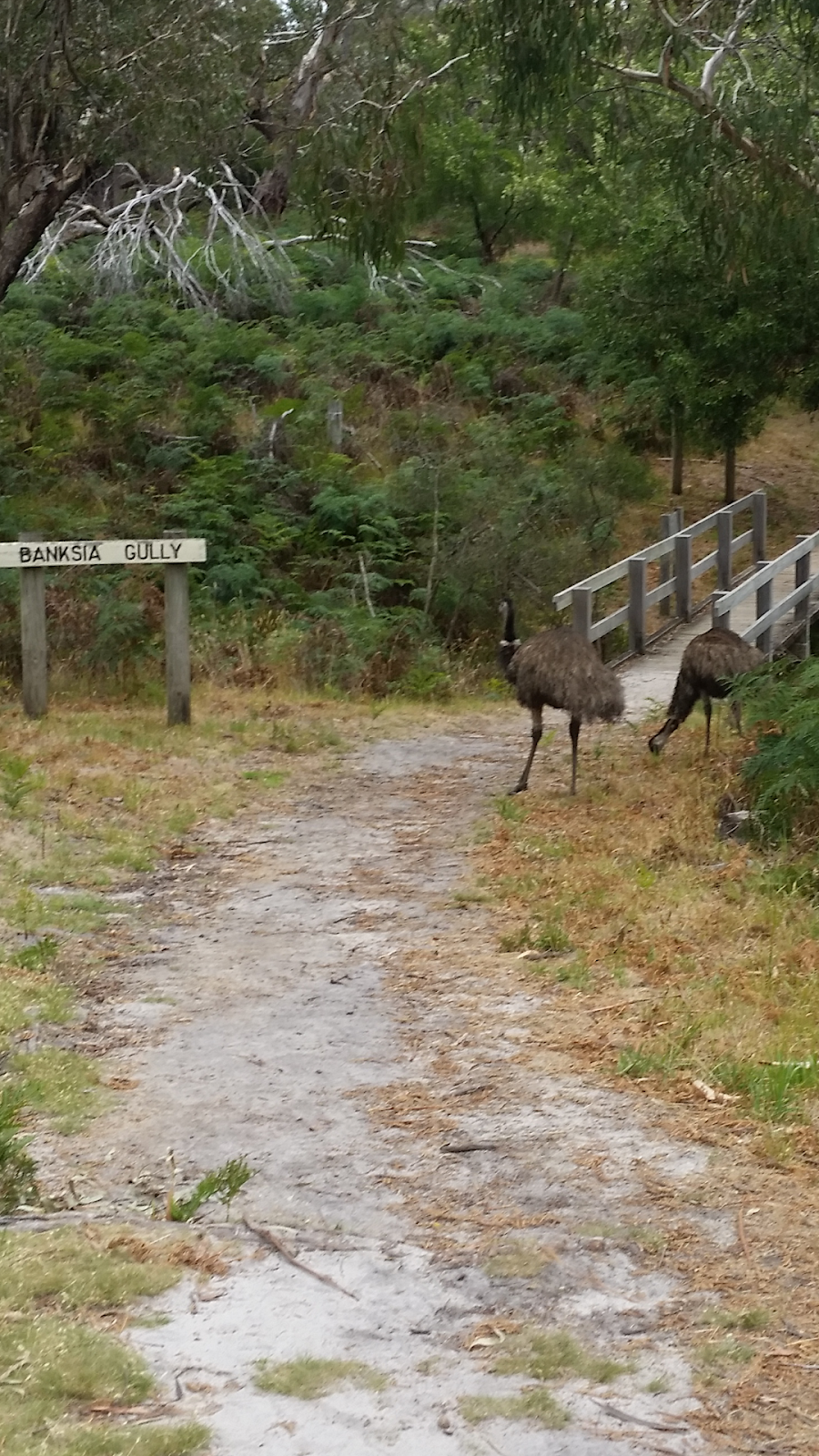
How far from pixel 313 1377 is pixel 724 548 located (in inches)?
Result: 653

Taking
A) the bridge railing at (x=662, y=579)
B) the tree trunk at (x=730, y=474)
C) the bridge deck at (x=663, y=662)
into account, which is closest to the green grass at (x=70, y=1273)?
the bridge railing at (x=662, y=579)

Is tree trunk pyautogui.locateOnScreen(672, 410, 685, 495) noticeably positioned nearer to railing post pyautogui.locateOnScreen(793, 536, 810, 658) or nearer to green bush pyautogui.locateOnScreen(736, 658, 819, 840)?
railing post pyautogui.locateOnScreen(793, 536, 810, 658)

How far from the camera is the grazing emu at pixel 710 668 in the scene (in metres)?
12.1

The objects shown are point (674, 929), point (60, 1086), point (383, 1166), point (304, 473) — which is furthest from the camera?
point (304, 473)

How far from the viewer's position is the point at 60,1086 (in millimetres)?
5949

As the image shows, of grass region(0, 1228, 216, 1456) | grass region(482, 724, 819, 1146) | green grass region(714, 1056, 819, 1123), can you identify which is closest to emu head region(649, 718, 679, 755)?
grass region(482, 724, 819, 1146)

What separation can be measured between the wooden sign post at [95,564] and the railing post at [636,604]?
204 inches

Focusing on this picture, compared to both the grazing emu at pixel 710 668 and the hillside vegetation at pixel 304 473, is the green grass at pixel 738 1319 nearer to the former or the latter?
the grazing emu at pixel 710 668

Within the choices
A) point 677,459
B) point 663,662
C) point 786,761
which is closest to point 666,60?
point 663,662

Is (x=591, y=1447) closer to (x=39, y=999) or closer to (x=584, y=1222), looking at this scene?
(x=584, y=1222)

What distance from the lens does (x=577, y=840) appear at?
10367 mm

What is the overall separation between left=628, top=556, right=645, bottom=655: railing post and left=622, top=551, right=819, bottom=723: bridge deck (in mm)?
187

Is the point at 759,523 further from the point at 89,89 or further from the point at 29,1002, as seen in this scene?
the point at 29,1002

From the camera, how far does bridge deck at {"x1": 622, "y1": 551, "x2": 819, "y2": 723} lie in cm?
1520
